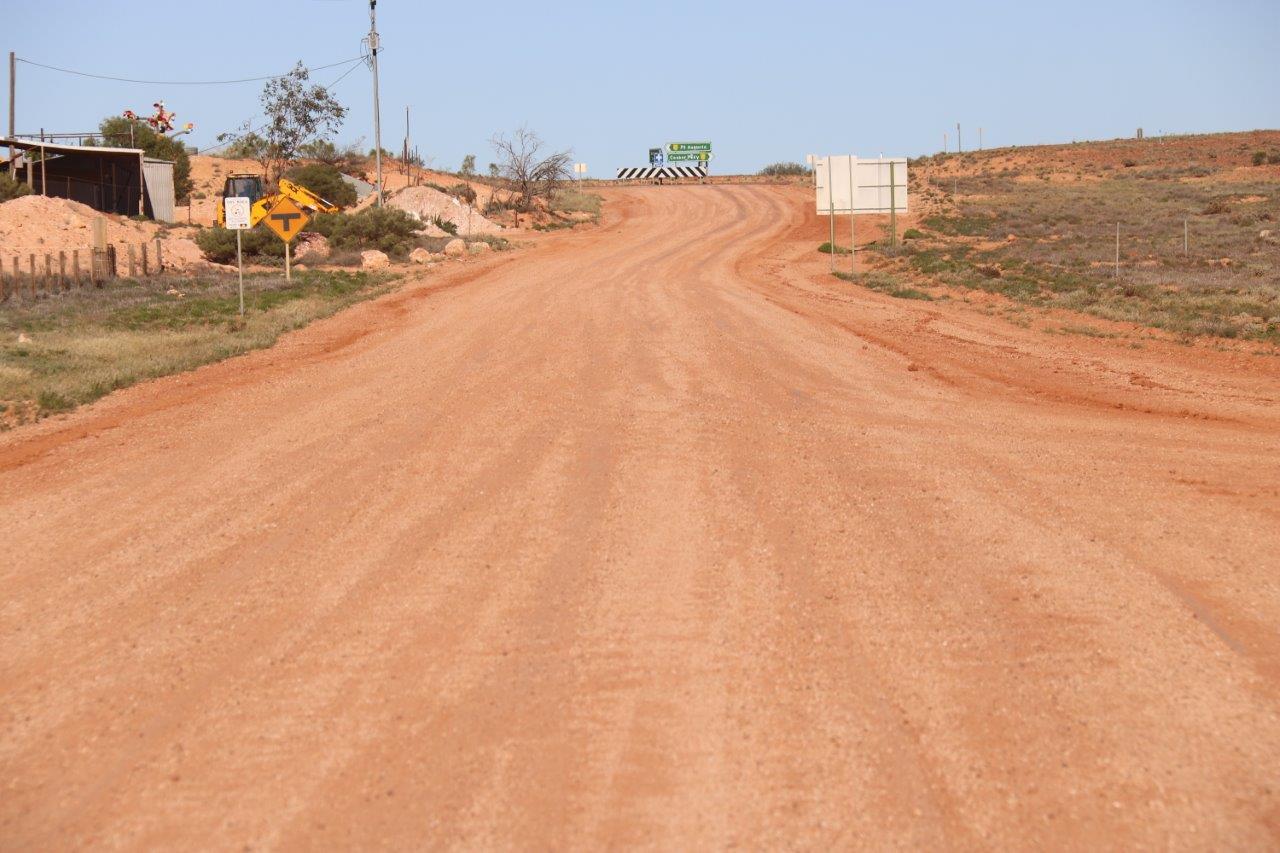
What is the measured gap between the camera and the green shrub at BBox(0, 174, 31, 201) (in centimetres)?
4206

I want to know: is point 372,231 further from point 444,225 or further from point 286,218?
point 286,218

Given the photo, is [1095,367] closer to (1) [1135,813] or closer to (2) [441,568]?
(2) [441,568]

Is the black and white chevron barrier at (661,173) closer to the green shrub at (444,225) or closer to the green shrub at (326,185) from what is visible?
the green shrub at (326,185)

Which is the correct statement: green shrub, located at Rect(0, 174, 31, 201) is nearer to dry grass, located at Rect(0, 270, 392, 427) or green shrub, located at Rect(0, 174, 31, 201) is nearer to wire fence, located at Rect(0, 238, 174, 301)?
wire fence, located at Rect(0, 238, 174, 301)

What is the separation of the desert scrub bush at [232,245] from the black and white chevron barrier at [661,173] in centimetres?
4676

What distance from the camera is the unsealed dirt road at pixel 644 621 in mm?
4707

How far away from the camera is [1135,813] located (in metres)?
4.58

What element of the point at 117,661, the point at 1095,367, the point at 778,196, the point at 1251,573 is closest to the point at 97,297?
the point at 1095,367

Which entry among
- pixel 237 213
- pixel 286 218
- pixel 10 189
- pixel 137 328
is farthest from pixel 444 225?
pixel 137 328

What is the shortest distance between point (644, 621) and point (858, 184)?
30.3 m

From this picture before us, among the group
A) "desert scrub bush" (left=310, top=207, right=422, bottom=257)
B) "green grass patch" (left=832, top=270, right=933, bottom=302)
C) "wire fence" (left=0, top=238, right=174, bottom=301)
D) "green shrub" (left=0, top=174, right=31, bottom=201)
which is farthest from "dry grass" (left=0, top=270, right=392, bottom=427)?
"green shrub" (left=0, top=174, right=31, bottom=201)

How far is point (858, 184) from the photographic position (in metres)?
35.0

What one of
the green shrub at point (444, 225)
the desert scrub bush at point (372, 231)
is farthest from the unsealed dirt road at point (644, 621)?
the green shrub at point (444, 225)

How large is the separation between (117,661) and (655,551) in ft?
10.6
